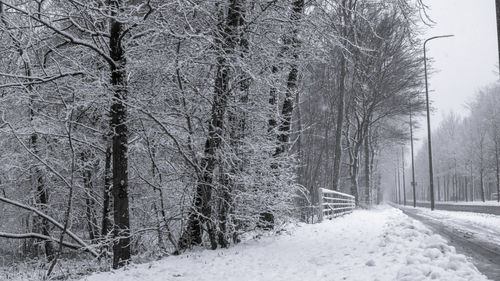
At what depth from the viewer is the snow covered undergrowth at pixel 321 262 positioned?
4965 mm

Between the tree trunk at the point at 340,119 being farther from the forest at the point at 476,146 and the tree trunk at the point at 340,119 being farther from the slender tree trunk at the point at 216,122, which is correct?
the forest at the point at 476,146

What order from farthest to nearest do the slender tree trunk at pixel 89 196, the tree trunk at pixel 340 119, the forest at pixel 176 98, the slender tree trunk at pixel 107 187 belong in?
the tree trunk at pixel 340 119 → the slender tree trunk at pixel 89 196 → the slender tree trunk at pixel 107 187 → the forest at pixel 176 98

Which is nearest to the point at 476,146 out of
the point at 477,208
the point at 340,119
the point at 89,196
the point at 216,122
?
the point at 477,208

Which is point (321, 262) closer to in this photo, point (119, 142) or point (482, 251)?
point (482, 251)

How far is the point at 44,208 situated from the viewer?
1266 centimetres

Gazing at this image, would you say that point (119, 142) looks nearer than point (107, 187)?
Yes

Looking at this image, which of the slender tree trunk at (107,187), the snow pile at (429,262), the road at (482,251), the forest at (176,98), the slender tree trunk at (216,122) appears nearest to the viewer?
the snow pile at (429,262)

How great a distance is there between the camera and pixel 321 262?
6043 mm

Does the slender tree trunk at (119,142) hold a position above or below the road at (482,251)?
above

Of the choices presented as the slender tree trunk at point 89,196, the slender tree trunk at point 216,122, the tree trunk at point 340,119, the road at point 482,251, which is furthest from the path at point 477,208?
the slender tree trunk at point 89,196

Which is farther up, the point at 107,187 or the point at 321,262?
the point at 107,187

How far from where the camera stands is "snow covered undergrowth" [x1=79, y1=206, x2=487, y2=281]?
4.96m

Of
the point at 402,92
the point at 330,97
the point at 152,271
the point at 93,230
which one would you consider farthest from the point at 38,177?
the point at 402,92

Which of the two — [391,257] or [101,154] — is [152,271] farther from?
[101,154]
